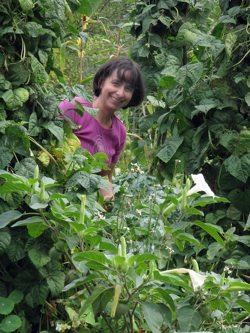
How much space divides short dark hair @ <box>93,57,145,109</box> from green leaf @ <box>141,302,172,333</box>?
1.82 m

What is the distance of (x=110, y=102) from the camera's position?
354cm

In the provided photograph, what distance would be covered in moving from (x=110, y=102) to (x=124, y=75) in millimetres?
163

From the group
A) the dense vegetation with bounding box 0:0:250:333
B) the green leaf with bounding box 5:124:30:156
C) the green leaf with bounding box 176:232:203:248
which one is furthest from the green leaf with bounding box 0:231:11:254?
the green leaf with bounding box 176:232:203:248

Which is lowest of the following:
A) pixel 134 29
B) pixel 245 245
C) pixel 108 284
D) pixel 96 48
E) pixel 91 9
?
pixel 96 48

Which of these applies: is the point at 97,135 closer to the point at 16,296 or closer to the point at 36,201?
the point at 16,296

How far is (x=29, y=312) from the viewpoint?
245 cm

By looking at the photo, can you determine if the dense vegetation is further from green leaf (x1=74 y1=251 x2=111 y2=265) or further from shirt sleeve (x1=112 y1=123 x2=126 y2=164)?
shirt sleeve (x1=112 y1=123 x2=126 y2=164)

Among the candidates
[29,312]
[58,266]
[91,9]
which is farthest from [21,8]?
[29,312]

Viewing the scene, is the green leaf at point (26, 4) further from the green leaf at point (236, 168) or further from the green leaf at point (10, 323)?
the green leaf at point (236, 168)

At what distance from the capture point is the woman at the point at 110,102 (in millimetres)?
3467

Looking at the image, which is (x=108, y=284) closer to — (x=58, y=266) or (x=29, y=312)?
(x=58, y=266)

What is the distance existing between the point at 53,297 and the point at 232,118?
4.39ft

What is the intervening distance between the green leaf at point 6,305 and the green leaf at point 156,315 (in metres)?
0.52

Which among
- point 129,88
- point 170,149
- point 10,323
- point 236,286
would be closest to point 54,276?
point 10,323
